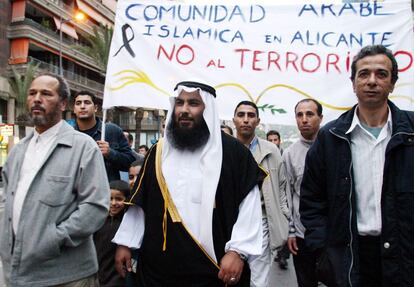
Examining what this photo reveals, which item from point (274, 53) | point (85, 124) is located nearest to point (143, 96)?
point (85, 124)

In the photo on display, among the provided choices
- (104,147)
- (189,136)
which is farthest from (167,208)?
(104,147)

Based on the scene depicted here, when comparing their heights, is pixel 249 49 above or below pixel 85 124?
above

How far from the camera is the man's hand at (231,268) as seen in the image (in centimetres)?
259

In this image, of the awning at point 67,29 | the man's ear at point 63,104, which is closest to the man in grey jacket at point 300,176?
the man's ear at point 63,104

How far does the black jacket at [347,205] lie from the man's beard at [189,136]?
716 millimetres

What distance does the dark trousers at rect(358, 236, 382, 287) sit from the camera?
2377 mm

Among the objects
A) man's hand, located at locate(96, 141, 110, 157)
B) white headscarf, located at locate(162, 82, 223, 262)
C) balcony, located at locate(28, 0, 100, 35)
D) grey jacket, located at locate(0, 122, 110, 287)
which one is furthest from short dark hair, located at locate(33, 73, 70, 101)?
balcony, located at locate(28, 0, 100, 35)

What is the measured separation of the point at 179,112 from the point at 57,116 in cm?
80

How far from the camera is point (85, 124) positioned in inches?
169

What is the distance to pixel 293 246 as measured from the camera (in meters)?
3.81

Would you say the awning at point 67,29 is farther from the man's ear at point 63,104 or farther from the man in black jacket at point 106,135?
the man's ear at point 63,104

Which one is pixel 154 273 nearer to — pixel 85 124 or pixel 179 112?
pixel 179 112

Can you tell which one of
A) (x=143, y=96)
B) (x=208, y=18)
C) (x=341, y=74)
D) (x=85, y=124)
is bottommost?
(x=85, y=124)

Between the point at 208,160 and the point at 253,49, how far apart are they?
236cm
